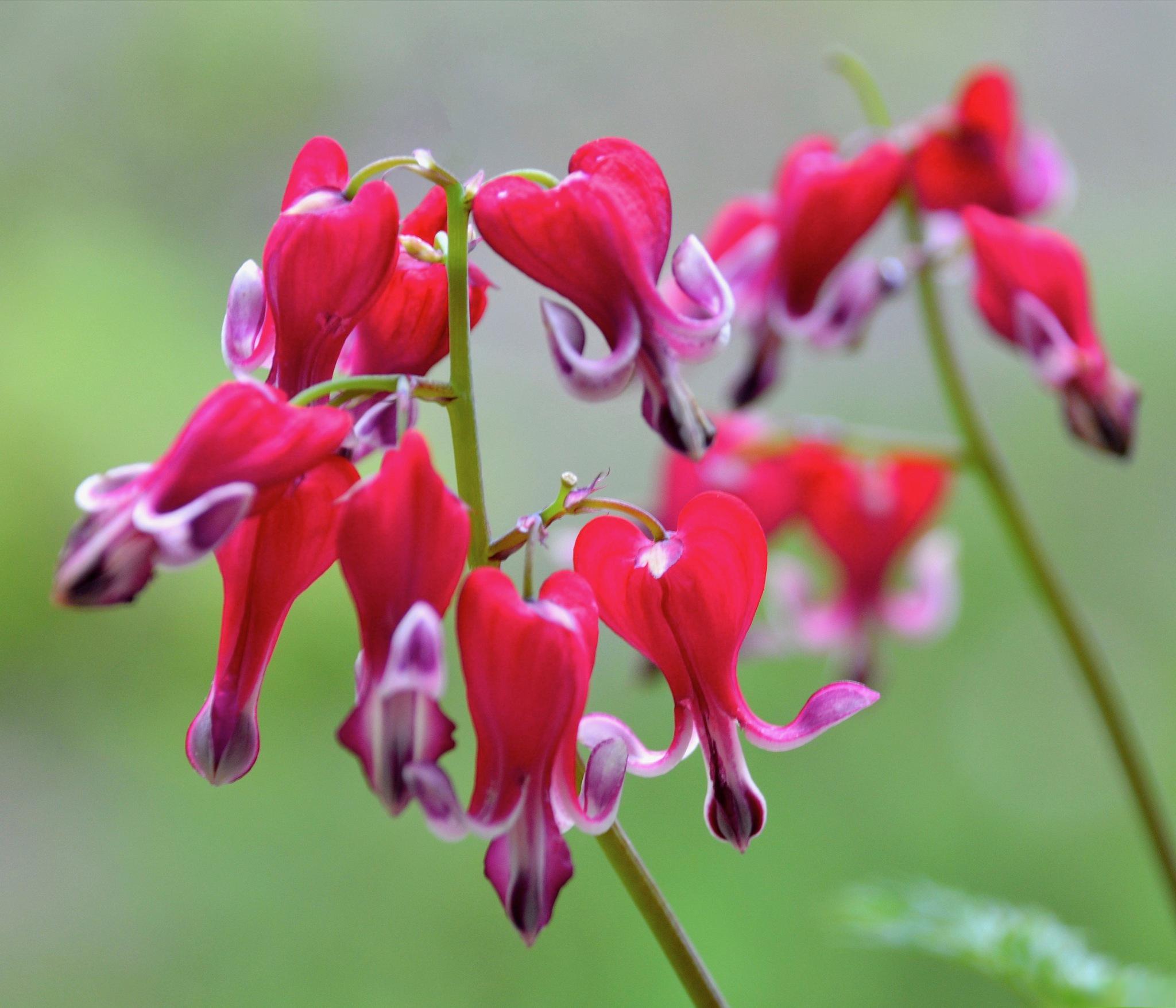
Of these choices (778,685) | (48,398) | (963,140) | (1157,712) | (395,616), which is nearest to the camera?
(395,616)

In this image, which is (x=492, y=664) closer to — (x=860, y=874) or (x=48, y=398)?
(x=48, y=398)

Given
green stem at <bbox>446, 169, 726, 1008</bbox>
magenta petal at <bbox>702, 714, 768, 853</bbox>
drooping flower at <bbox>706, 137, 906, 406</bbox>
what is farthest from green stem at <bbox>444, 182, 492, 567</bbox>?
drooping flower at <bbox>706, 137, 906, 406</bbox>

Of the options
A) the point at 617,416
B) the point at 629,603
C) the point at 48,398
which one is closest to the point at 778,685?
the point at 617,416

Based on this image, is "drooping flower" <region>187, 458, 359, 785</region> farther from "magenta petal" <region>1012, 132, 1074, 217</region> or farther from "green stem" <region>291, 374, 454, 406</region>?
"magenta petal" <region>1012, 132, 1074, 217</region>

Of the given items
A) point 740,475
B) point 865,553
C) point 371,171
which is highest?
point 371,171

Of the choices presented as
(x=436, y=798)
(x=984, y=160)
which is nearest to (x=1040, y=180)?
(x=984, y=160)

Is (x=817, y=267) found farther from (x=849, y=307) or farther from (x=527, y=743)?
(x=527, y=743)

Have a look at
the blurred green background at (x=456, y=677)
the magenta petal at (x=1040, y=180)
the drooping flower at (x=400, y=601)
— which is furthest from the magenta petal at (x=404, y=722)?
the blurred green background at (x=456, y=677)
